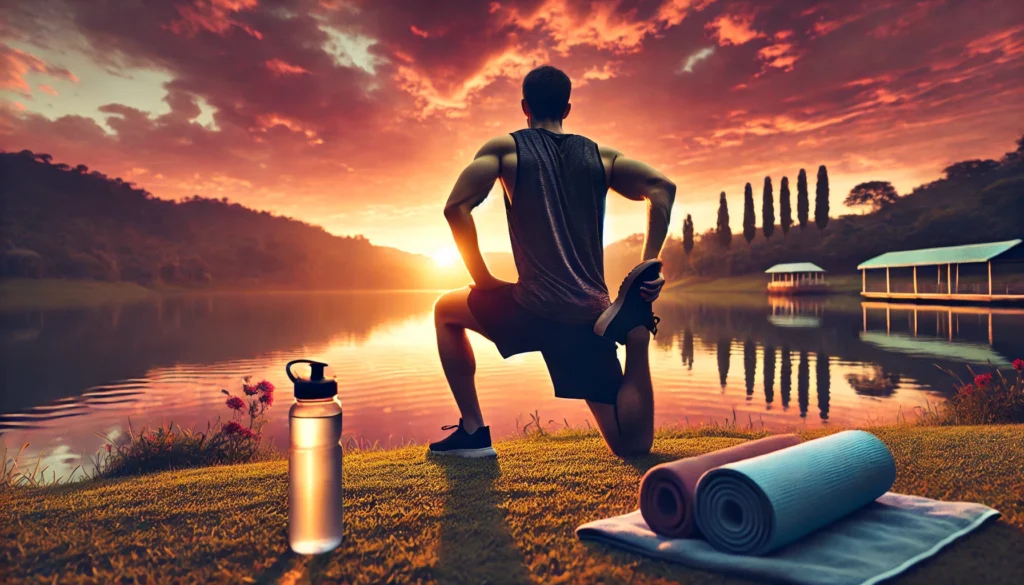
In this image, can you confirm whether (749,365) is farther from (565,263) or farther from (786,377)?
(565,263)

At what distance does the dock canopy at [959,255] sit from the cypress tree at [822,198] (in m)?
17.5

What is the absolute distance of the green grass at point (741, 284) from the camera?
182ft

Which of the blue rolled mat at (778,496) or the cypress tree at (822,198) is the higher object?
the cypress tree at (822,198)

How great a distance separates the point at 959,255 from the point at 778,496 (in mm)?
39366

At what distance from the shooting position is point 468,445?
158 inches

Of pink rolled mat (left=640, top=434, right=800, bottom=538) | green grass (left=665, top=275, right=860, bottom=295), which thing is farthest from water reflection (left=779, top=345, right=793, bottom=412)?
green grass (left=665, top=275, right=860, bottom=295)

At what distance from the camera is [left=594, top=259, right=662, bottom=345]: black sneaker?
3.41 meters

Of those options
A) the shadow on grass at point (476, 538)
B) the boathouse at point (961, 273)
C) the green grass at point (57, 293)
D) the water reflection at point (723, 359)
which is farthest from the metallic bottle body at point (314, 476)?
the green grass at point (57, 293)

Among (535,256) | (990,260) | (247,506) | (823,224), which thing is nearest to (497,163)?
(535,256)

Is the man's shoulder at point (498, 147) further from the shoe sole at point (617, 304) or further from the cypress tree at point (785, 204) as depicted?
the cypress tree at point (785, 204)

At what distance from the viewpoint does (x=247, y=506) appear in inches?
115

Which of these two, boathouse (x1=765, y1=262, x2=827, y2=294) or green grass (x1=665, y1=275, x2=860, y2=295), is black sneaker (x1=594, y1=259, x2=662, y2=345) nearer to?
boathouse (x1=765, y1=262, x2=827, y2=294)

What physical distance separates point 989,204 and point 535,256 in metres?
86.7

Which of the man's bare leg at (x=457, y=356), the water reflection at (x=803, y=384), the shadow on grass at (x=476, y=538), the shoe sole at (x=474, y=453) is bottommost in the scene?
the water reflection at (x=803, y=384)
